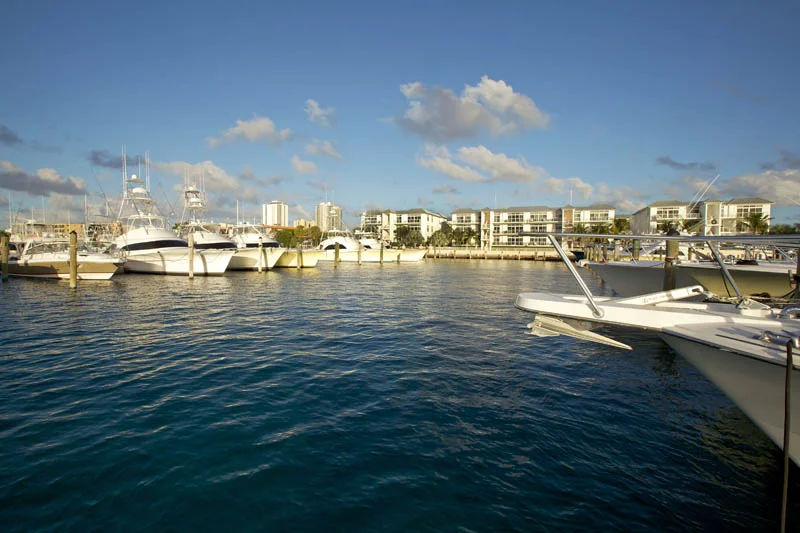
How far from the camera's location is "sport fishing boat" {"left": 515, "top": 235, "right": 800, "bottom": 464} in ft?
15.5

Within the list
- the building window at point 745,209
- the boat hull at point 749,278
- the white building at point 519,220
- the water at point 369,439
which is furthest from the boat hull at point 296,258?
the building window at point 745,209

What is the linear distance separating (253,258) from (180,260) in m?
8.85

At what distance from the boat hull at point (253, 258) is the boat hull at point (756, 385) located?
45.4 metres

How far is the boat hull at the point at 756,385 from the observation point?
182 inches

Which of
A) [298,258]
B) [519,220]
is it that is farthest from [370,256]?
[519,220]

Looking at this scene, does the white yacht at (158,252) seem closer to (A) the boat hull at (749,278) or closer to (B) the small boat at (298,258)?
(B) the small boat at (298,258)

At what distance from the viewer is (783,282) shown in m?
15.5

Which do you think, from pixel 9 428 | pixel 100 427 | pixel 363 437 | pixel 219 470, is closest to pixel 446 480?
pixel 363 437

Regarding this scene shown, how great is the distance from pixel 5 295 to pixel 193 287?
32.3 ft

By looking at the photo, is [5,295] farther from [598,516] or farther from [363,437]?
[598,516]

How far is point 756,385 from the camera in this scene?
4.96 meters

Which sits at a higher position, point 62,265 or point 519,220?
point 519,220

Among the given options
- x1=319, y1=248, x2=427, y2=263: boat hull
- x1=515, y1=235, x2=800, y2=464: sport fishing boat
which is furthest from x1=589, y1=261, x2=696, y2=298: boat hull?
x1=319, y1=248, x2=427, y2=263: boat hull

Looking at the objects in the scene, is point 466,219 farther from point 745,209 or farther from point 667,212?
point 745,209
